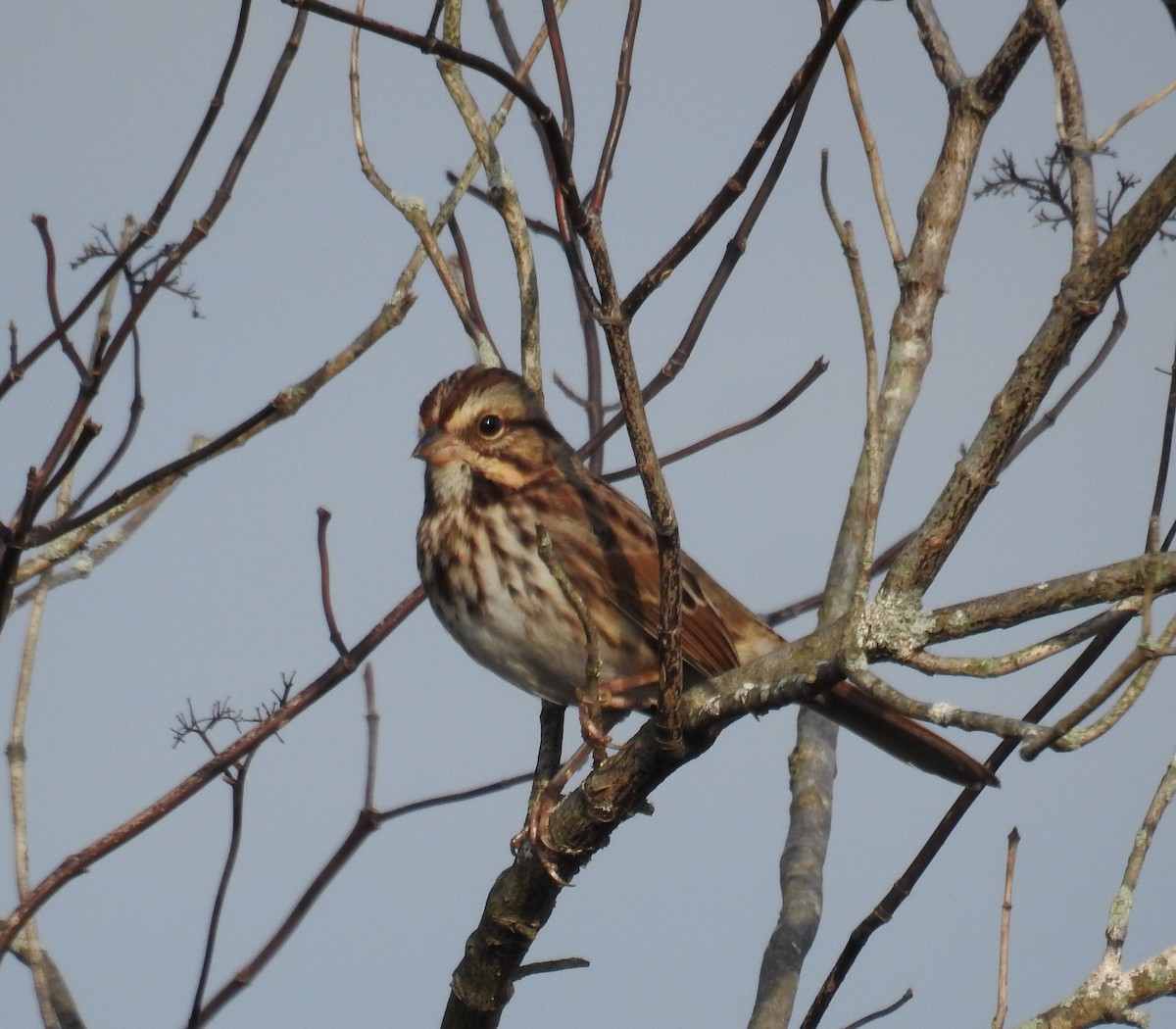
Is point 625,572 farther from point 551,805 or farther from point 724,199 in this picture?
point 724,199

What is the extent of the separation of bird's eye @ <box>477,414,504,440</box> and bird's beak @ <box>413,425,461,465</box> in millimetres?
87

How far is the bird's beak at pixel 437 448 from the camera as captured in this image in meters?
5.05

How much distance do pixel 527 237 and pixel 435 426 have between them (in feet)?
2.22

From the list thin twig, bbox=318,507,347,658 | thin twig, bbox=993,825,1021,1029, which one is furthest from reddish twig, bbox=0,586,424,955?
thin twig, bbox=993,825,1021,1029

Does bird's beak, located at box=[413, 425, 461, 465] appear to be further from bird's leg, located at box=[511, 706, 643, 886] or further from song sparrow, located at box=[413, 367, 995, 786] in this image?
bird's leg, located at box=[511, 706, 643, 886]

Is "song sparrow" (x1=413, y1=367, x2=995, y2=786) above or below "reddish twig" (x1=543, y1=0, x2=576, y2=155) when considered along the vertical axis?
below

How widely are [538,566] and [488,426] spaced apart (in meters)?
0.60

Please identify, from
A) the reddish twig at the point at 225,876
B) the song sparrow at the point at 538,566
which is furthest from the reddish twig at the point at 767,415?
the reddish twig at the point at 225,876

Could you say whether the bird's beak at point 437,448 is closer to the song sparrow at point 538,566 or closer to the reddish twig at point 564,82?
the song sparrow at point 538,566

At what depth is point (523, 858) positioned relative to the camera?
393 cm

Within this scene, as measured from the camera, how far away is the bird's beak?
5.05 meters

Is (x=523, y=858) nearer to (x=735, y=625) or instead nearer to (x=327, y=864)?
(x=327, y=864)

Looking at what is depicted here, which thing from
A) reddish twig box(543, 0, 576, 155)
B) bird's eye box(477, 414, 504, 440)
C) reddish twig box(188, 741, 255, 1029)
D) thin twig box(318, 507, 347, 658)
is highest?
reddish twig box(543, 0, 576, 155)

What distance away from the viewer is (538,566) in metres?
4.73
